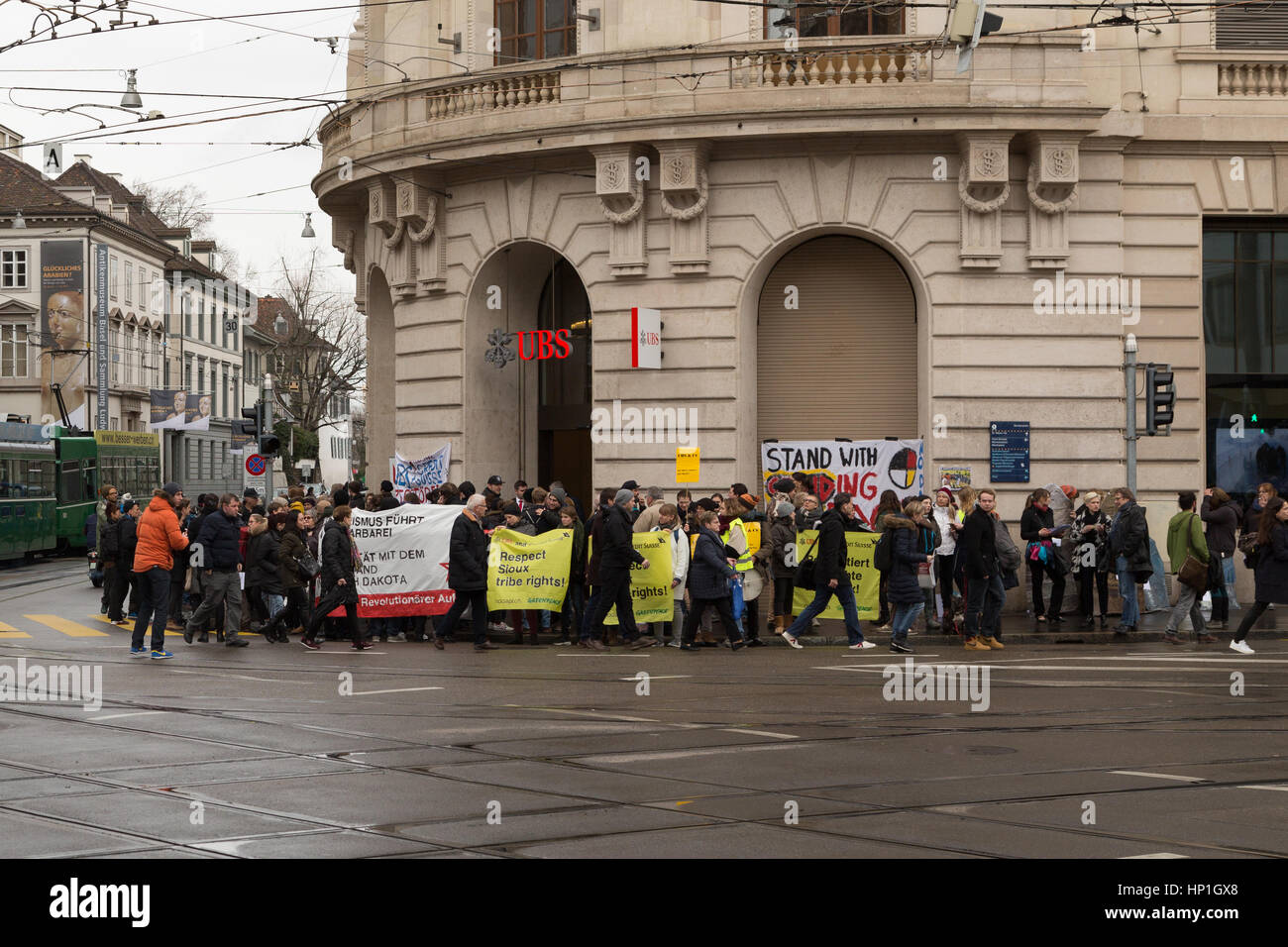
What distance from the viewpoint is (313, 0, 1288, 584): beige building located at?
75.4ft

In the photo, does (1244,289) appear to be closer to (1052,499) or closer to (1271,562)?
(1052,499)

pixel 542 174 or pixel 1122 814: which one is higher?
pixel 542 174

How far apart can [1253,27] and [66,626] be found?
65.0ft

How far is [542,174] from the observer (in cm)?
2498

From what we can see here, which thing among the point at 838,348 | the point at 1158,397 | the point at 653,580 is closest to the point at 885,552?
the point at 653,580

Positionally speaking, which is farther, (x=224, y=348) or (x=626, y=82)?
(x=224, y=348)

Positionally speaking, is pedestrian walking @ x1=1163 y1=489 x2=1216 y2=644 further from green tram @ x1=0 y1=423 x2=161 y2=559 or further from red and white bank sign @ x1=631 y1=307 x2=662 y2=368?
green tram @ x1=0 y1=423 x2=161 y2=559

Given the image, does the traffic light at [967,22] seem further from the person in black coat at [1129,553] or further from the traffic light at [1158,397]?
the person in black coat at [1129,553]

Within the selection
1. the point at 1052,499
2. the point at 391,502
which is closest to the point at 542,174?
the point at 391,502

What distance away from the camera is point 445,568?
814 inches

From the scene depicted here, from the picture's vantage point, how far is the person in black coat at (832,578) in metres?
18.3

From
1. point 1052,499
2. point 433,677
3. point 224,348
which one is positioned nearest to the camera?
point 433,677

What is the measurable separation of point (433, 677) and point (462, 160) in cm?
1138

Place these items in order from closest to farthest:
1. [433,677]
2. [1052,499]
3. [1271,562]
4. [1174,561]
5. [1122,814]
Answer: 1. [1122,814]
2. [433,677]
3. [1271,562]
4. [1174,561]
5. [1052,499]
